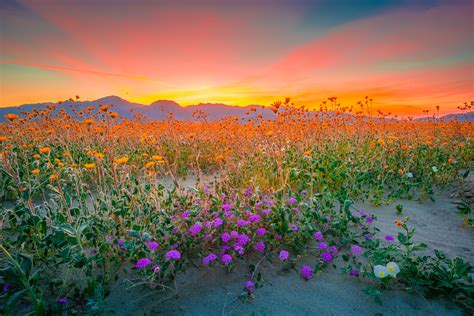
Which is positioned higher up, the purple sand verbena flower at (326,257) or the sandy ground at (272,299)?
the purple sand verbena flower at (326,257)

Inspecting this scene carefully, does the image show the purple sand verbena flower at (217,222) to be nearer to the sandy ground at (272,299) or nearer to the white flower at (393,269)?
the sandy ground at (272,299)

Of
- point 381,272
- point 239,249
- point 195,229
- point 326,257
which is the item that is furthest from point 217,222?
point 381,272

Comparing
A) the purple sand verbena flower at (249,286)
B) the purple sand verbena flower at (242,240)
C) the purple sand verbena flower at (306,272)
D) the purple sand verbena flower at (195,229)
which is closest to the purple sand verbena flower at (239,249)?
the purple sand verbena flower at (242,240)

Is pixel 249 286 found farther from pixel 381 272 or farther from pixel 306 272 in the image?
pixel 381 272

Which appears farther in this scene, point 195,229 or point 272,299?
point 195,229

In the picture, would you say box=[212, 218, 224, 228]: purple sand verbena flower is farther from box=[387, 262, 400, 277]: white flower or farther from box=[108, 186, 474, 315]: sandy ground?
box=[387, 262, 400, 277]: white flower

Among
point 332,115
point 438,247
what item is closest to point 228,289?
point 438,247

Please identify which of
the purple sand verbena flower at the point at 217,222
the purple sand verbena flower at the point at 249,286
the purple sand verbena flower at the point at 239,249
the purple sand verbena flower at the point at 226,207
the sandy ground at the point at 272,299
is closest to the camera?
the sandy ground at the point at 272,299

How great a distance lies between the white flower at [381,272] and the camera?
2342 mm

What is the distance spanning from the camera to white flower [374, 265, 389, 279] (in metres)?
2.34

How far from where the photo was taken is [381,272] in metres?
2.35

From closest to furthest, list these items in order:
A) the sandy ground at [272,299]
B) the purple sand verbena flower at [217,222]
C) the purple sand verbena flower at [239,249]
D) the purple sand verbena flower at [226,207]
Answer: the sandy ground at [272,299] → the purple sand verbena flower at [239,249] → the purple sand verbena flower at [217,222] → the purple sand verbena flower at [226,207]

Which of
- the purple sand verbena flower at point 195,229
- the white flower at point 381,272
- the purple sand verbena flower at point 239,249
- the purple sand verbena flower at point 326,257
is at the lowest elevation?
the purple sand verbena flower at point 326,257

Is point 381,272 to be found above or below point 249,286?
above
